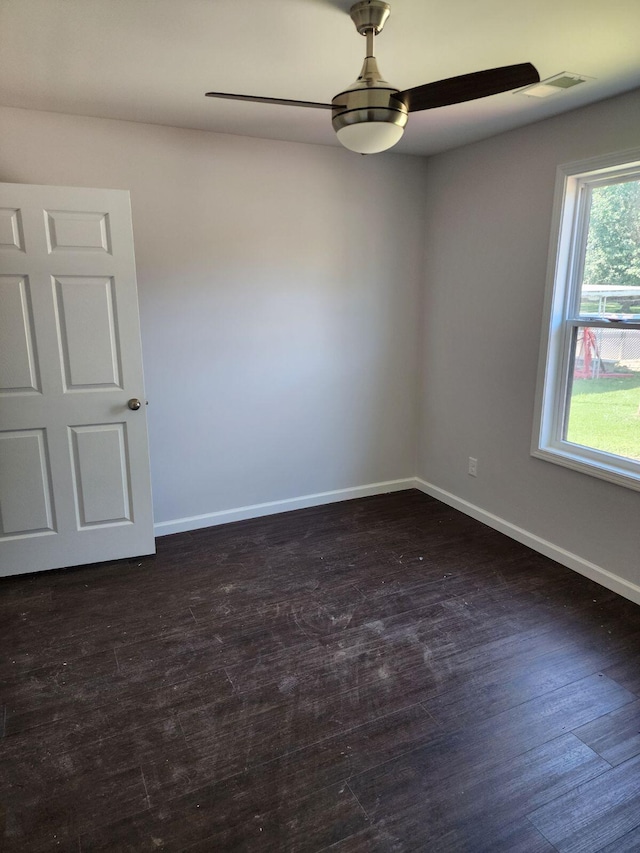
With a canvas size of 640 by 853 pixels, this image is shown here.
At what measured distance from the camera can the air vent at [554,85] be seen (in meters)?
2.39

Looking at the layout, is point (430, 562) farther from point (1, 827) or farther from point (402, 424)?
point (1, 827)

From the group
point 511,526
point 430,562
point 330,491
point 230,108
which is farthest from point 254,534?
point 230,108

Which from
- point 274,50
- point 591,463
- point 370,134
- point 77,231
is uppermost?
point 274,50

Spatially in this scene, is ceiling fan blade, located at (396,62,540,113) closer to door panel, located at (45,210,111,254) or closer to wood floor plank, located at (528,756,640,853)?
door panel, located at (45,210,111,254)

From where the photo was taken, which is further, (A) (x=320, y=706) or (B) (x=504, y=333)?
(B) (x=504, y=333)

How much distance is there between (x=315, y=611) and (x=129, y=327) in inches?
72.4

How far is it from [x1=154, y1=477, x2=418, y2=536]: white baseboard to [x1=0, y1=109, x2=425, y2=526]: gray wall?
5 cm

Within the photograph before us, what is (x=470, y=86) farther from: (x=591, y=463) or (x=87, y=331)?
(x=87, y=331)

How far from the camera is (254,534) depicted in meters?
3.61

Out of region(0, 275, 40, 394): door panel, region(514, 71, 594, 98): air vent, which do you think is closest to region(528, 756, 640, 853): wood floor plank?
region(514, 71, 594, 98): air vent

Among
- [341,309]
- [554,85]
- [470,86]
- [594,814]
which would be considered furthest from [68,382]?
[594,814]

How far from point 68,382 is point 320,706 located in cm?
211

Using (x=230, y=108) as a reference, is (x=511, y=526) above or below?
below

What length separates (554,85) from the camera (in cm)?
250
